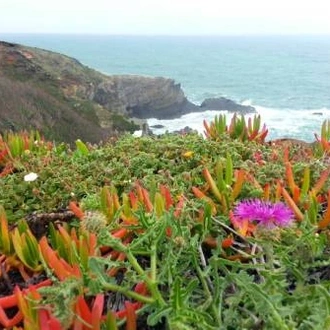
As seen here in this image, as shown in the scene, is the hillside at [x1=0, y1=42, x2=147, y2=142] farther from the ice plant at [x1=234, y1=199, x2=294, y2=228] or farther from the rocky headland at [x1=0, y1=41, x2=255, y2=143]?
the ice plant at [x1=234, y1=199, x2=294, y2=228]

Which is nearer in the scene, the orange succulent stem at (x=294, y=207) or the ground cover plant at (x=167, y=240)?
the ground cover plant at (x=167, y=240)

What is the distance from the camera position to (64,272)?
1.98 meters

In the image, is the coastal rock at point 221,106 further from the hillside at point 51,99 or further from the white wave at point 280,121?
the hillside at point 51,99

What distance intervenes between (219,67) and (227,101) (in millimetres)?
45334

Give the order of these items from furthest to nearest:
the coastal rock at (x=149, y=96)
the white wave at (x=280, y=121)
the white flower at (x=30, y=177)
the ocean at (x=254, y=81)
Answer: the coastal rock at (x=149, y=96) < the ocean at (x=254, y=81) < the white wave at (x=280, y=121) < the white flower at (x=30, y=177)

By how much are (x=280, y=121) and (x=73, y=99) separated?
23.0 m

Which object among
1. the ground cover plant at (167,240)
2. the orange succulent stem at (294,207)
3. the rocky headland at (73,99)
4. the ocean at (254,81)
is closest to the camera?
the ground cover plant at (167,240)

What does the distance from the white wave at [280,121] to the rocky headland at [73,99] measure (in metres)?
1.84

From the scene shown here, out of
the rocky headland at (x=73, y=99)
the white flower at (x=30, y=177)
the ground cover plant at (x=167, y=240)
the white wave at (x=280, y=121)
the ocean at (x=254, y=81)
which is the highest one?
the ground cover plant at (x=167, y=240)

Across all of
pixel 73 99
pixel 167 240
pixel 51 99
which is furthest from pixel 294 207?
pixel 73 99

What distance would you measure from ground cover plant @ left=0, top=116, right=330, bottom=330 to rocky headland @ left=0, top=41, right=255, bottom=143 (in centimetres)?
1173

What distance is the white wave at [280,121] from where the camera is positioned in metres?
46.7

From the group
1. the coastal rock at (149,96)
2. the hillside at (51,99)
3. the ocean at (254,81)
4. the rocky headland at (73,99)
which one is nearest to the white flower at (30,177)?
the rocky headland at (73,99)

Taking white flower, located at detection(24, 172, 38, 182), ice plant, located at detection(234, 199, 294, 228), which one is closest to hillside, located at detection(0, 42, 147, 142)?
white flower, located at detection(24, 172, 38, 182)
